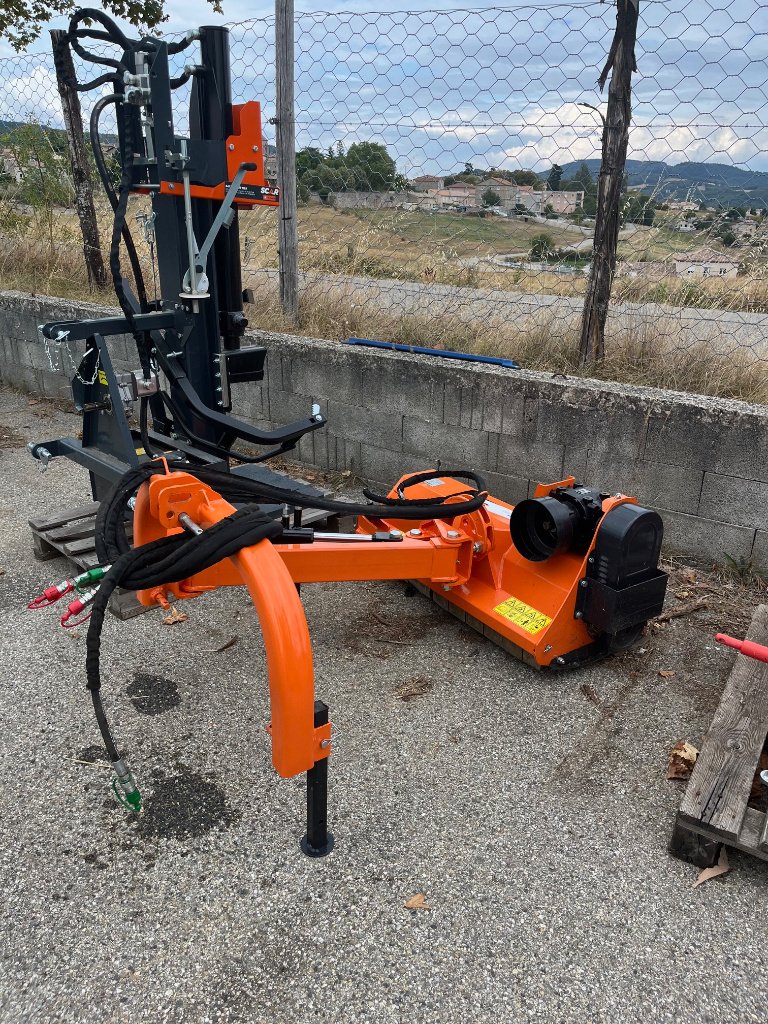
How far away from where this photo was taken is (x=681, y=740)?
8.48 feet

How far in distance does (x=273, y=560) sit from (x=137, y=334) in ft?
6.07

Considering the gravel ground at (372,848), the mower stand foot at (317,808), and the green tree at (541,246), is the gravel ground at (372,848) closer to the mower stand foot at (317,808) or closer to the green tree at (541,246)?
the mower stand foot at (317,808)

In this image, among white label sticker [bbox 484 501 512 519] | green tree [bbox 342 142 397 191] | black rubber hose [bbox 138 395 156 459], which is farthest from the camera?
green tree [bbox 342 142 397 191]

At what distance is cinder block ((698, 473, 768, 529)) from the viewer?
3.35 m

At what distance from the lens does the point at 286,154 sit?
16.0ft

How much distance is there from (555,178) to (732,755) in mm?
3006

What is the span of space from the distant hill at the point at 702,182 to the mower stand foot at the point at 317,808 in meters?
3.04

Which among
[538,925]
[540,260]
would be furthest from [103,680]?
[540,260]

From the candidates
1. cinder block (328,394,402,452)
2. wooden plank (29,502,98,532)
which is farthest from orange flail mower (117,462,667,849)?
wooden plank (29,502,98,532)

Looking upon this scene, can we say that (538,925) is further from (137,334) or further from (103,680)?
(137,334)

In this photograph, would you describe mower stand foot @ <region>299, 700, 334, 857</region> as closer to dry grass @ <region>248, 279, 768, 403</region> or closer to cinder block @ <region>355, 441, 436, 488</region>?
cinder block @ <region>355, 441, 436, 488</region>

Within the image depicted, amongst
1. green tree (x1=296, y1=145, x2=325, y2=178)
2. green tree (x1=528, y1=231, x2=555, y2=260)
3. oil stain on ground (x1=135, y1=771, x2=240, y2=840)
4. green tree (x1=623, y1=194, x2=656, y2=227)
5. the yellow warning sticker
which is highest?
green tree (x1=296, y1=145, x2=325, y2=178)

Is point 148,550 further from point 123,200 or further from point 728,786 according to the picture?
point 123,200

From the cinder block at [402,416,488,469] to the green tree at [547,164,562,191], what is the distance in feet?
4.40
